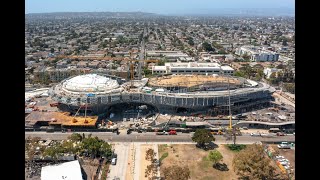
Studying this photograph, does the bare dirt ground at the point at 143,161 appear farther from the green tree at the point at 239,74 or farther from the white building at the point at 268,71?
the white building at the point at 268,71

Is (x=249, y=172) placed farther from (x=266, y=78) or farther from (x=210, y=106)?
(x=266, y=78)

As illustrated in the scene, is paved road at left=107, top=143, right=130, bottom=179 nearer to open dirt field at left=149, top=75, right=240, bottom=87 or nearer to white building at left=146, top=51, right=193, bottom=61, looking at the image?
open dirt field at left=149, top=75, right=240, bottom=87

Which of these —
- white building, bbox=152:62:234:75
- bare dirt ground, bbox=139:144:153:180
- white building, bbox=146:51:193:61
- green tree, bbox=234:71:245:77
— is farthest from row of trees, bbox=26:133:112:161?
white building, bbox=146:51:193:61

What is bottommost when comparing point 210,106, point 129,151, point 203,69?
point 129,151

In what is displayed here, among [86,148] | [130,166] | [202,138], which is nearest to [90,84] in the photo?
[86,148]

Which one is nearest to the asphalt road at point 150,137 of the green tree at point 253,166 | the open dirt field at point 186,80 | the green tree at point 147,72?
the green tree at point 253,166
